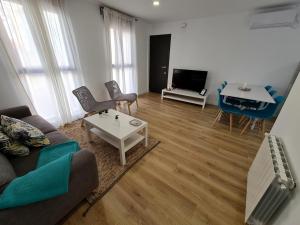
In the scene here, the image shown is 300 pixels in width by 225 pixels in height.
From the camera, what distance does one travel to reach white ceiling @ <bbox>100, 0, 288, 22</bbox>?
262 centimetres

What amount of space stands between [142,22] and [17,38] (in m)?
3.30

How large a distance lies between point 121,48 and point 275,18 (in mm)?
3496

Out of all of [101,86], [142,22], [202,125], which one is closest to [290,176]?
[202,125]

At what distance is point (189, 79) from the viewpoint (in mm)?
4129

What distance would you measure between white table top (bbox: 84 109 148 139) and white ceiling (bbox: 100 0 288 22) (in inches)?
95.7

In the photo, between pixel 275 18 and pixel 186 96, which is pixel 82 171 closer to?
pixel 186 96

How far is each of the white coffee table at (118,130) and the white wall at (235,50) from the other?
9.96 feet

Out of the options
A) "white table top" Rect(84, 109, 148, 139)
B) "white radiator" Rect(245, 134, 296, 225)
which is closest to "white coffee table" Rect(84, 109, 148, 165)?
"white table top" Rect(84, 109, 148, 139)

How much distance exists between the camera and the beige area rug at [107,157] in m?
1.57

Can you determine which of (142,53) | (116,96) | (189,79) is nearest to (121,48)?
(142,53)

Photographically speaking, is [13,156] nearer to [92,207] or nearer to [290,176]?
[92,207]

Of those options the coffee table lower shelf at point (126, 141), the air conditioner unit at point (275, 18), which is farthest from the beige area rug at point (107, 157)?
the air conditioner unit at point (275, 18)

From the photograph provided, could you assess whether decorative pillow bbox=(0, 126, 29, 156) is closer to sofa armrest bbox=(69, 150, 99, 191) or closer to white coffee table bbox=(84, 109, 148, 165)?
sofa armrest bbox=(69, 150, 99, 191)

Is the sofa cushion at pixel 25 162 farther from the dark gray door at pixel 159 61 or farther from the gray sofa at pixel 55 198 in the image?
the dark gray door at pixel 159 61
